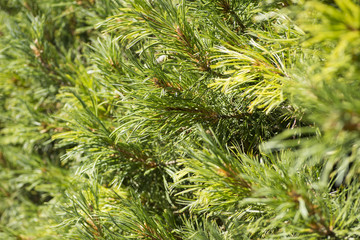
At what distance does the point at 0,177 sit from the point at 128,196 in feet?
2.25

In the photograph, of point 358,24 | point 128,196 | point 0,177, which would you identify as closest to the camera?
point 358,24

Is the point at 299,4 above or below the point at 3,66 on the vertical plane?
above

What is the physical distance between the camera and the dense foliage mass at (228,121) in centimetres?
29

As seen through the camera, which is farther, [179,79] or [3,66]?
[3,66]

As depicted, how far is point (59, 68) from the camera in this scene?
0.82 metres

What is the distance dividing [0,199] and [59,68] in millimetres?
Answer: 583

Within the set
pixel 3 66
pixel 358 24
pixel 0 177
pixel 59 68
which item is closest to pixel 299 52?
pixel 358 24

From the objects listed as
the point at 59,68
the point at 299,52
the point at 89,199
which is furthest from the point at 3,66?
the point at 299,52

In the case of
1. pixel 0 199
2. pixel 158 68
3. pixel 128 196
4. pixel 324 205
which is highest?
pixel 158 68

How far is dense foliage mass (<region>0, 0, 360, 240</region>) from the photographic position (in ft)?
0.94

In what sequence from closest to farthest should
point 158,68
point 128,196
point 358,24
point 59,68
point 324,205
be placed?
point 358,24, point 324,205, point 158,68, point 128,196, point 59,68

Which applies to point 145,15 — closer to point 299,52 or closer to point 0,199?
point 299,52

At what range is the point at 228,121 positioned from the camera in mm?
481

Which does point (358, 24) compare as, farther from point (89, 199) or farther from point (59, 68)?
point (59, 68)
